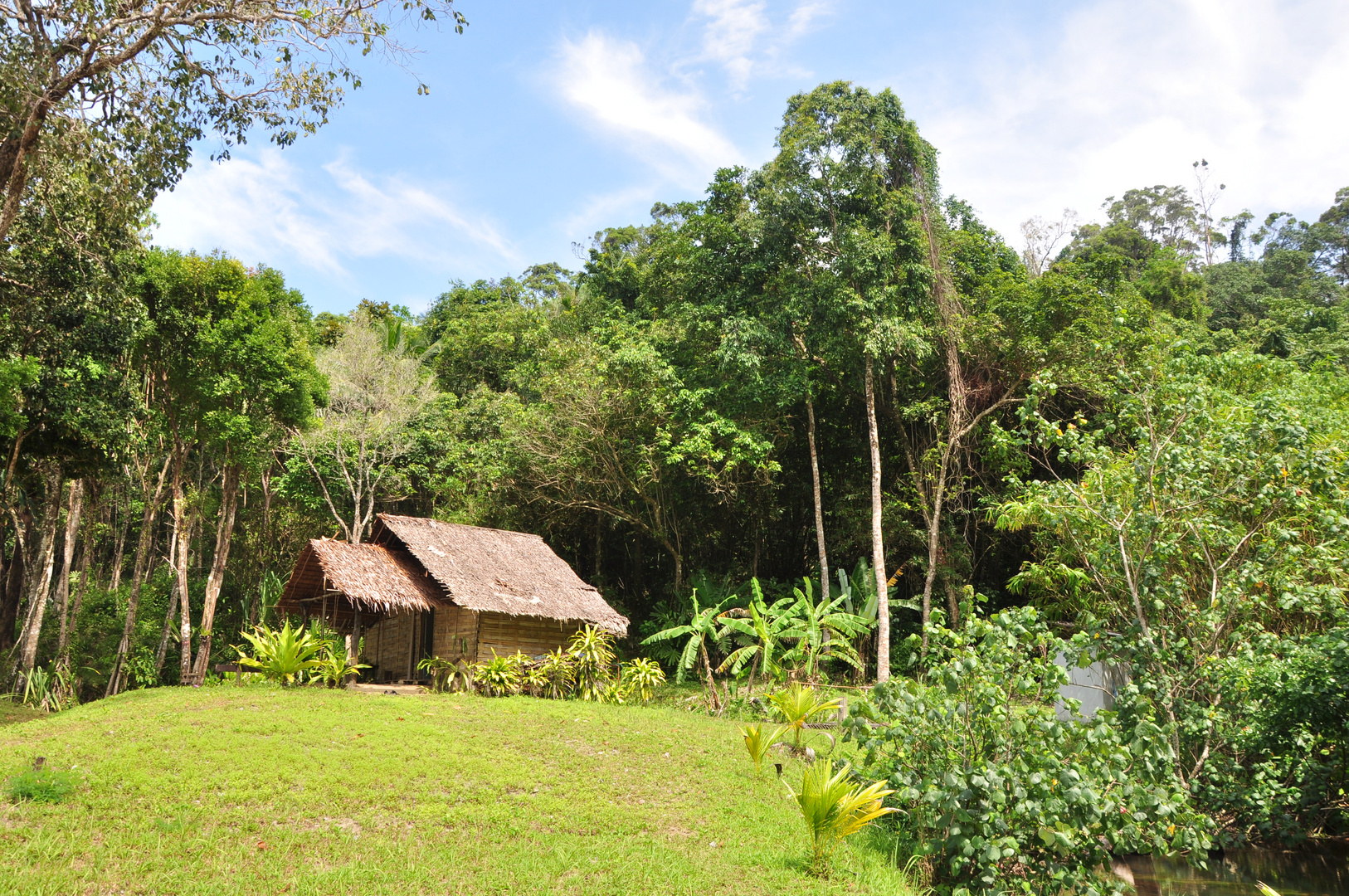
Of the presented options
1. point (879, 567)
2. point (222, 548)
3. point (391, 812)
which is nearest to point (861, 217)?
point (879, 567)

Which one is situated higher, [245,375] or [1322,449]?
[245,375]

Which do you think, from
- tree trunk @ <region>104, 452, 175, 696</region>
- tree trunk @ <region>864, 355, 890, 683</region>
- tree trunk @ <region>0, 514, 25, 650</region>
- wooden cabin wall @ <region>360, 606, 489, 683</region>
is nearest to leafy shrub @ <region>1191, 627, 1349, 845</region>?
tree trunk @ <region>864, 355, 890, 683</region>

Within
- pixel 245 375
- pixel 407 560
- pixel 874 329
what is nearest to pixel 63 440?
pixel 245 375

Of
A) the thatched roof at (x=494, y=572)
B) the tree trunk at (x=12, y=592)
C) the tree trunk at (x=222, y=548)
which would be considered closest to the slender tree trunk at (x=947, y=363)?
the thatched roof at (x=494, y=572)

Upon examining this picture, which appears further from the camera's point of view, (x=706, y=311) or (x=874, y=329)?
(x=706, y=311)

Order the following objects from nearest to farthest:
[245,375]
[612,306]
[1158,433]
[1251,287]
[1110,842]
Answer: [1110,842], [1158,433], [245,375], [612,306], [1251,287]

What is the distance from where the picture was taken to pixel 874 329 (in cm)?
1650

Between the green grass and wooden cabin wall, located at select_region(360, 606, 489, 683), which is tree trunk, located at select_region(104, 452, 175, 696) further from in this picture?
the green grass

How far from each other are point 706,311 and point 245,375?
382 inches

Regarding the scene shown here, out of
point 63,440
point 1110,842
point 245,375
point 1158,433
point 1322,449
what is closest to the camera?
point 1110,842

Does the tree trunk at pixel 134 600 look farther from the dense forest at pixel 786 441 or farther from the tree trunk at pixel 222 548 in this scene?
the tree trunk at pixel 222 548

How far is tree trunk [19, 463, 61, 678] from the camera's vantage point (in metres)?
15.2

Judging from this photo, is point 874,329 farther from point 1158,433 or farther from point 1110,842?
point 1110,842

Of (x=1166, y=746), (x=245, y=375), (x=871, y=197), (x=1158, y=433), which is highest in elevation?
(x=871, y=197)
